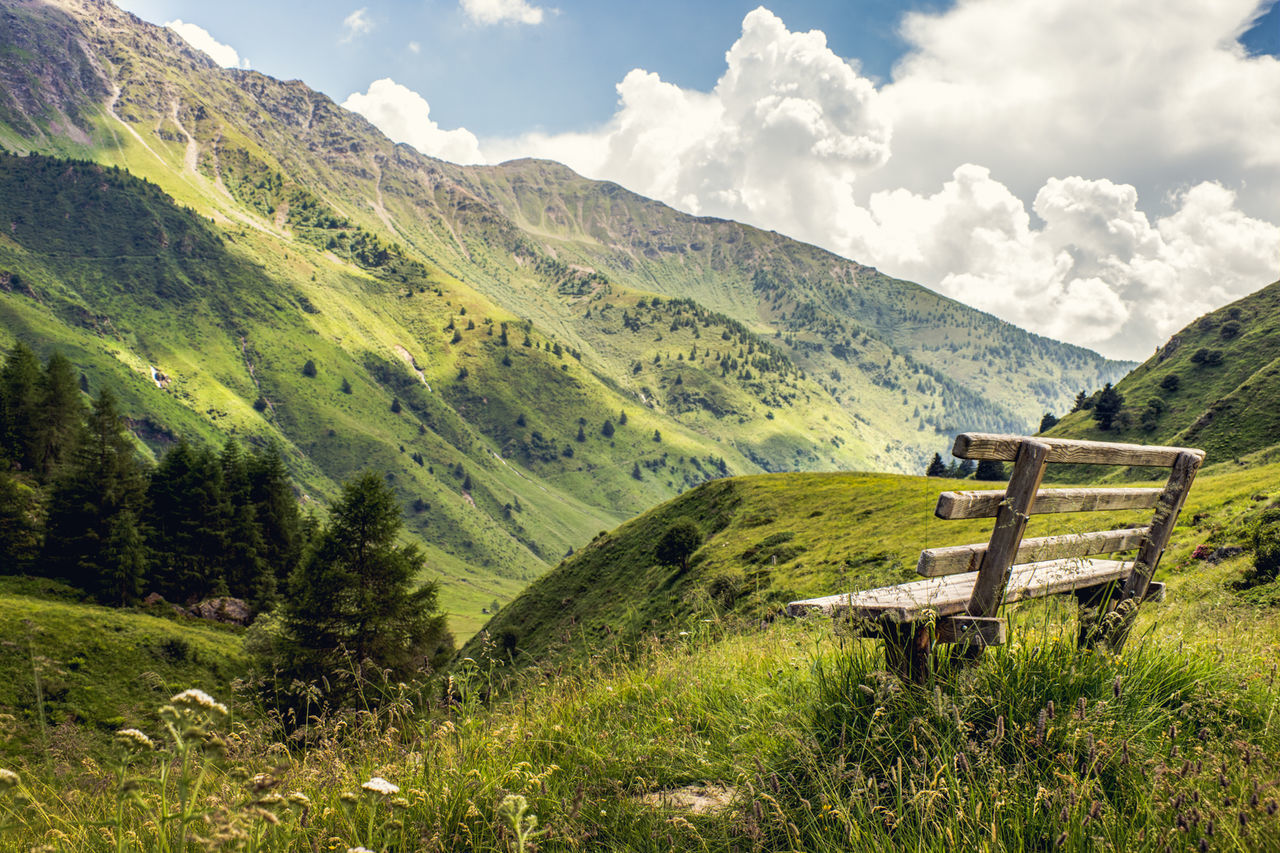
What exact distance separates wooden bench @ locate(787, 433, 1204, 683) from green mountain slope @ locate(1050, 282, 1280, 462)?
76.4 m

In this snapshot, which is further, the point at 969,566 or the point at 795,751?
the point at 969,566

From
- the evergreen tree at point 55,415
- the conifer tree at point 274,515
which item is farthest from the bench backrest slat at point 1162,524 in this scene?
the evergreen tree at point 55,415

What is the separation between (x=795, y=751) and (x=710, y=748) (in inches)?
35.7

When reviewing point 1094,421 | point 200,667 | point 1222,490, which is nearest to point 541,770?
point 1222,490

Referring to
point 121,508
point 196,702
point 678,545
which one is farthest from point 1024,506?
point 121,508

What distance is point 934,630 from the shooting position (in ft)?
14.3

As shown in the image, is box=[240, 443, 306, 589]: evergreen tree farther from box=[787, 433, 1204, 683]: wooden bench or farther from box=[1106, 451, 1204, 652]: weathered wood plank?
box=[1106, 451, 1204, 652]: weathered wood plank

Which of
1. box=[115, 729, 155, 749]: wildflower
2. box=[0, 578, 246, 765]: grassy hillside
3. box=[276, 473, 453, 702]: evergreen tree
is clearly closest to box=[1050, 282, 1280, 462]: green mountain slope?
box=[276, 473, 453, 702]: evergreen tree

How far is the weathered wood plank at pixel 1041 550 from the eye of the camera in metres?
4.49

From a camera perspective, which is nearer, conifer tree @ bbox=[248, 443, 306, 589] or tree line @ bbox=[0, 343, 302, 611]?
tree line @ bbox=[0, 343, 302, 611]

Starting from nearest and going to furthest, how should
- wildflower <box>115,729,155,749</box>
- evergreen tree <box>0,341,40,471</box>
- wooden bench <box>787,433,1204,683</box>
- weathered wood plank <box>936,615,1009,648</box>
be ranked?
1. wildflower <box>115,729,155,749</box>
2. weathered wood plank <box>936,615,1009,648</box>
3. wooden bench <box>787,433,1204,683</box>
4. evergreen tree <box>0,341,40,471</box>

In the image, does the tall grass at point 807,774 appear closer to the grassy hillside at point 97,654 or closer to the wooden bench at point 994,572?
the wooden bench at point 994,572

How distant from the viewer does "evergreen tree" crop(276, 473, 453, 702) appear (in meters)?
32.3

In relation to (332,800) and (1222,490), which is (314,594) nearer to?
(332,800)
